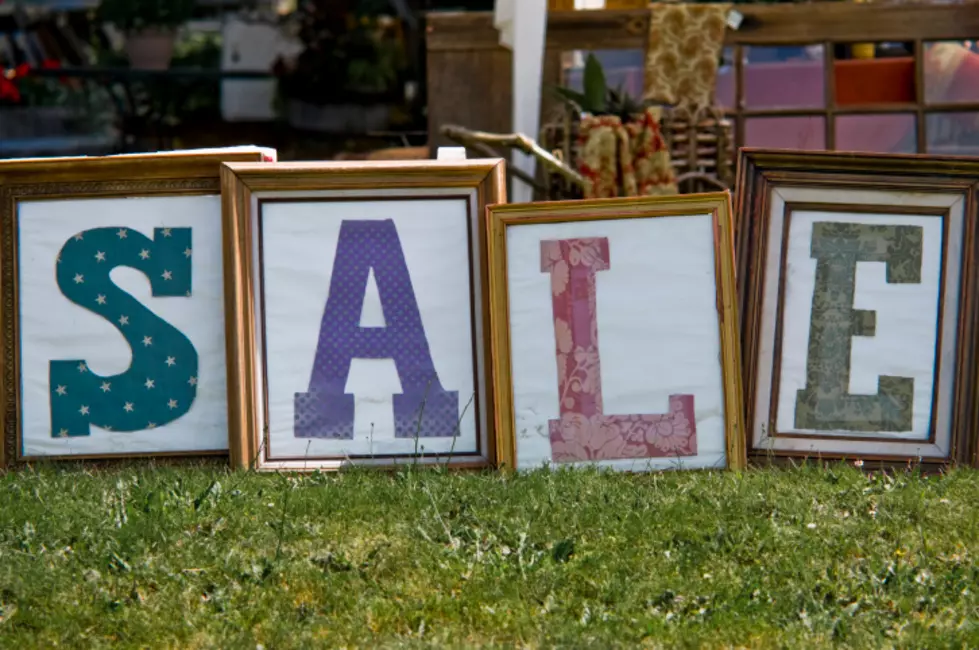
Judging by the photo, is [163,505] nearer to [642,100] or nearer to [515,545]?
[515,545]

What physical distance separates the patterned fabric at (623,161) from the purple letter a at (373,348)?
214cm

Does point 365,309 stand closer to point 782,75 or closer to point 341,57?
point 782,75

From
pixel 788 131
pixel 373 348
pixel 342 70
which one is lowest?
pixel 373 348

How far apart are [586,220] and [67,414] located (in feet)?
5.00

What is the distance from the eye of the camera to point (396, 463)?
3553mm

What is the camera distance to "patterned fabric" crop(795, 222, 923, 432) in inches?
143

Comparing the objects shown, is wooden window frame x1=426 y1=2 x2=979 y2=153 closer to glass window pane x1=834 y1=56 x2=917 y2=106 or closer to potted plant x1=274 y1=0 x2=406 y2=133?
glass window pane x1=834 y1=56 x2=917 y2=106

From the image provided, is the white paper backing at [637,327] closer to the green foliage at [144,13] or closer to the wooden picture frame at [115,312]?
the wooden picture frame at [115,312]

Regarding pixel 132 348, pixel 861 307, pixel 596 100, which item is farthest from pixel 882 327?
pixel 596 100

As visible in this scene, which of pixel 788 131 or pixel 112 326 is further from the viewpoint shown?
pixel 788 131

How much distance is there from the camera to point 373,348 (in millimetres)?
3594

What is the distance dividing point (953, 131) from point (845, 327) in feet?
12.0

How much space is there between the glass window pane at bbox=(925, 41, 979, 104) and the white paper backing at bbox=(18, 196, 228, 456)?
4.45 metres

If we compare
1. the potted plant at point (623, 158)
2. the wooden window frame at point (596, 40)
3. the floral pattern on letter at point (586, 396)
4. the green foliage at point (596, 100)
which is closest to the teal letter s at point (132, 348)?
the floral pattern on letter at point (586, 396)
